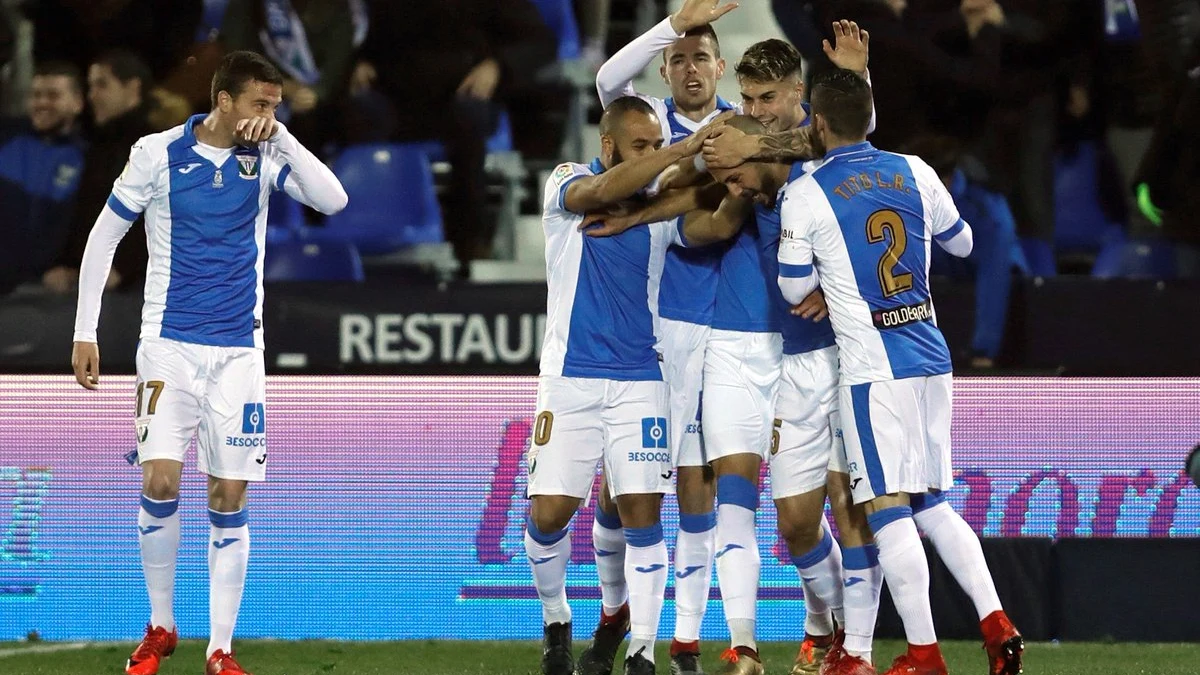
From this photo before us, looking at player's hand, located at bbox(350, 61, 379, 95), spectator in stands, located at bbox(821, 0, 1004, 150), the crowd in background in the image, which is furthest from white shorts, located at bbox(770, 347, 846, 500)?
player's hand, located at bbox(350, 61, 379, 95)

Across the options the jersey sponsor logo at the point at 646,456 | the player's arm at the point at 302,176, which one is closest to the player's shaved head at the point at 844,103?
the jersey sponsor logo at the point at 646,456

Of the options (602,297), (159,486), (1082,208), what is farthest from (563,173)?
(1082,208)

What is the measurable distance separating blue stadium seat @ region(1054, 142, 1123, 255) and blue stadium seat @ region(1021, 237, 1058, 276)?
0.15 m

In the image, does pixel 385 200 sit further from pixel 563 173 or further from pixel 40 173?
pixel 563 173

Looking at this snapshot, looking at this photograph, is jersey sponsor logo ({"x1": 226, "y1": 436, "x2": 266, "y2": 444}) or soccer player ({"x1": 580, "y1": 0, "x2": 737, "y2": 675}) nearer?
soccer player ({"x1": 580, "y1": 0, "x2": 737, "y2": 675})

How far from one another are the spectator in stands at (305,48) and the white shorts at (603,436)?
3232 millimetres

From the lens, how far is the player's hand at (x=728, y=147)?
5242mm

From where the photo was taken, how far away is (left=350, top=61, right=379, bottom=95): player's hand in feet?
27.2

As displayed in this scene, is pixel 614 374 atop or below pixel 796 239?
below

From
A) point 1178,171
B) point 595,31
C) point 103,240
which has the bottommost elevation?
point 103,240

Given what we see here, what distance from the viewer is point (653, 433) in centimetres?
550

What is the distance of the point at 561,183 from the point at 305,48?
317cm

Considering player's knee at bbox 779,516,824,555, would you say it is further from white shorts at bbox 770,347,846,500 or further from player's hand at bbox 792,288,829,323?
player's hand at bbox 792,288,829,323

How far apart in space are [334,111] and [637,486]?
3582mm
